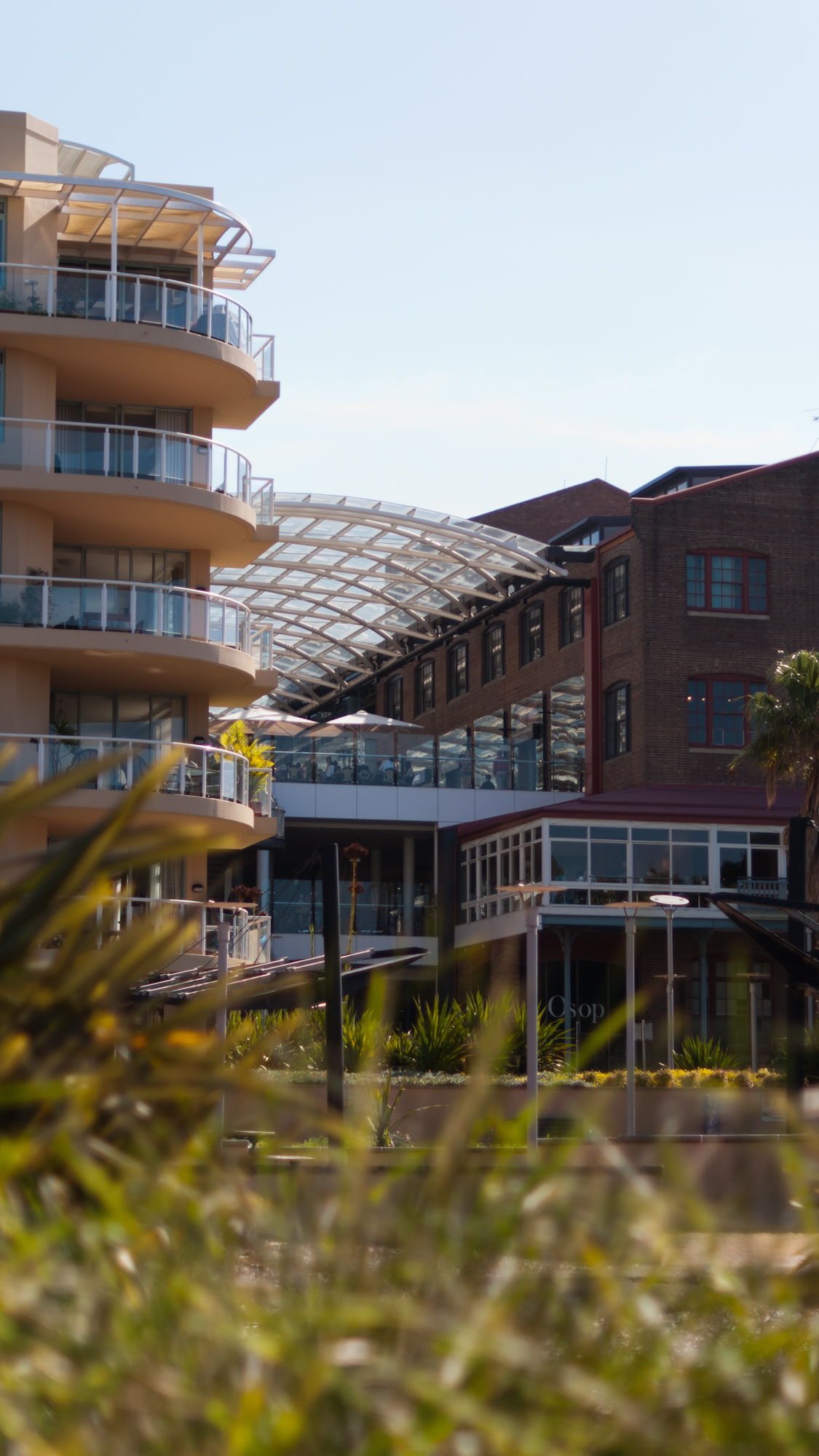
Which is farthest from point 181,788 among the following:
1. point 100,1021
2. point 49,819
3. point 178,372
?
point 100,1021

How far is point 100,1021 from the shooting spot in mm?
1966

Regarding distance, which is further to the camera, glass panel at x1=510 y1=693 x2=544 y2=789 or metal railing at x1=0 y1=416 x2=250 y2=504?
glass panel at x1=510 y1=693 x2=544 y2=789

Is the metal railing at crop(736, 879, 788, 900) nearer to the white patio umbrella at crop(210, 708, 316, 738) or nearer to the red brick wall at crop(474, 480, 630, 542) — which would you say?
the white patio umbrella at crop(210, 708, 316, 738)

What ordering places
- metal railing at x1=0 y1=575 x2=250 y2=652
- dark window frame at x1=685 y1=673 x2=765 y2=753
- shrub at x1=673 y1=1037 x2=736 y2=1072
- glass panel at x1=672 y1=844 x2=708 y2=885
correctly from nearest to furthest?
metal railing at x1=0 y1=575 x2=250 y2=652
shrub at x1=673 y1=1037 x2=736 y2=1072
glass panel at x1=672 y1=844 x2=708 y2=885
dark window frame at x1=685 y1=673 x2=765 y2=753

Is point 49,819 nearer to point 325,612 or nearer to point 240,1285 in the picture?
point 325,612

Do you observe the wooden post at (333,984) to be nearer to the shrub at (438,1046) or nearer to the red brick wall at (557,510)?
the shrub at (438,1046)

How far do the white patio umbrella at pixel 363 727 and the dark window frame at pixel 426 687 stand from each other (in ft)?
34.9

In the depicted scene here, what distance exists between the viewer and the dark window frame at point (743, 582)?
46531 millimetres

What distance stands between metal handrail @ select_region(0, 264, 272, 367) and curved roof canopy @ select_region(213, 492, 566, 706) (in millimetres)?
12022

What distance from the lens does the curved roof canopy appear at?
4734cm

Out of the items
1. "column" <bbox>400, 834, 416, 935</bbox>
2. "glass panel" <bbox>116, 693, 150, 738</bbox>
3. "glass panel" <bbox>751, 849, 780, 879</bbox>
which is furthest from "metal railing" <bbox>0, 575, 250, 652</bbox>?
"glass panel" <bbox>751, 849, 780, 879</bbox>

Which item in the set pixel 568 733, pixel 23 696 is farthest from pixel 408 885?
pixel 23 696

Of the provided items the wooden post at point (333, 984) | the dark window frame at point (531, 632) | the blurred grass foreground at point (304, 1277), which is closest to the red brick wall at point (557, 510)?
the dark window frame at point (531, 632)

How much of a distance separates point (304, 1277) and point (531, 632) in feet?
171
